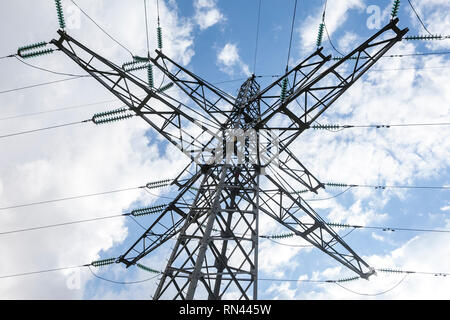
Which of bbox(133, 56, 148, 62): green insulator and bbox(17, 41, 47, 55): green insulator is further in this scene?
bbox(133, 56, 148, 62): green insulator

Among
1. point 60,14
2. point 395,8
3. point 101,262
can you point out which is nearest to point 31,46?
point 60,14

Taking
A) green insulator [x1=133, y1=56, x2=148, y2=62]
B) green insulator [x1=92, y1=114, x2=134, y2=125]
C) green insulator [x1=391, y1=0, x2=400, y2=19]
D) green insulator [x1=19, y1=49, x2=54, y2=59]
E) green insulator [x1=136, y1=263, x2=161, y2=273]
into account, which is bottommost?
green insulator [x1=136, y1=263, x2=161, y2=273]

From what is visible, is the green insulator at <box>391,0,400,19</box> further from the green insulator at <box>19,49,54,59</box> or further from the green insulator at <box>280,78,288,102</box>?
the green insulator at <box>19,49,54,59</box>

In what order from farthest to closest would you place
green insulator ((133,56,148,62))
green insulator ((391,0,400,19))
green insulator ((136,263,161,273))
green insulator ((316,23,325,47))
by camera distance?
1. green insulator ((133,56,148,62))
2. green insulator ((136,263,161,273))
3. green insulator ((316,23,325,47))
4. green insulator ((391,0,400,19))

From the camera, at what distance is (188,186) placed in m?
11.8

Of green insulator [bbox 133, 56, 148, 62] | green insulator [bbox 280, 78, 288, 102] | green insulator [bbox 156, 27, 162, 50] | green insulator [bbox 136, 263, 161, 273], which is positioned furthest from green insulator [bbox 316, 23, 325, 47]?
green insulator [bbox 136, 263, 161, 273]

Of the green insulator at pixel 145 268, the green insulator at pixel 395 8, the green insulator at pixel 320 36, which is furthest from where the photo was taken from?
the green insulator at pixel 145 268

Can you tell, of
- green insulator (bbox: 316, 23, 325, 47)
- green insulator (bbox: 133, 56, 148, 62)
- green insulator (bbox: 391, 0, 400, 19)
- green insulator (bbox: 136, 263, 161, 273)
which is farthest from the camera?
green insulator (bbox: 133, 56, 148, 62)

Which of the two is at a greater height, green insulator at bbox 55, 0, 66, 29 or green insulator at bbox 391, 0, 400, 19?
green insulator at bbox 55, 0, 66, 29

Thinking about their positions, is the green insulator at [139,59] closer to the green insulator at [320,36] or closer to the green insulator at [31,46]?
the green insulator at [31,46]

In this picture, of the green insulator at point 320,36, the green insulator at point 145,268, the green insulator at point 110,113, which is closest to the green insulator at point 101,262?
the green insulator at point 145,268

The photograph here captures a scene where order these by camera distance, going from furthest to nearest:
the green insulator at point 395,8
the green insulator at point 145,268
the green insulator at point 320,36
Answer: the green insulator at point 145,268
the green insulator at point 320,36
the green insulator at point 395,8

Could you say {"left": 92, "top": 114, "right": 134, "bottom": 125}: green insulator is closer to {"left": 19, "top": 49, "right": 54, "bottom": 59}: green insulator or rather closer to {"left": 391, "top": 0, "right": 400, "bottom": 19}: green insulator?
{"left": 19, "top": 49, "right": 54, "bottom": 59}: green insulator

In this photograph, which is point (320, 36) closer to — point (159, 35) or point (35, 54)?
point (159, 35)
